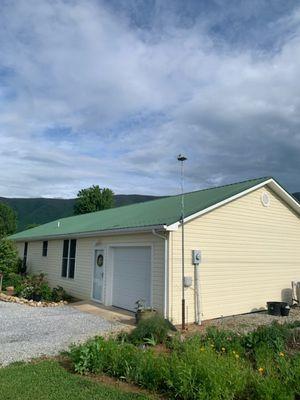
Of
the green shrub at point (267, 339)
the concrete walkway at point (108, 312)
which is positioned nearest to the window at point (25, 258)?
the concrete walkway at point (108, 312)

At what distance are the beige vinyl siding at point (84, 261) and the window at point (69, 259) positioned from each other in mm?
280

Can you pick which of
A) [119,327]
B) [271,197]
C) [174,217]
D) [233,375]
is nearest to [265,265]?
[271,197]

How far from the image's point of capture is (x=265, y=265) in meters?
14.1

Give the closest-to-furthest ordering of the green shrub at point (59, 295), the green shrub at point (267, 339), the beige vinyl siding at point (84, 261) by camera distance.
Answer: the green shrub at point (267, 339), the beige vinyl siding at point (84, 261), the green shrub at point (59, 295)

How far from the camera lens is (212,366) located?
5.02 metres

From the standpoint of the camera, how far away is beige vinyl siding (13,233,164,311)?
1123cm

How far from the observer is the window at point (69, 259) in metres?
16.8

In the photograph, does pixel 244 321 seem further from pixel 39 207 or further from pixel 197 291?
pixel 39 207

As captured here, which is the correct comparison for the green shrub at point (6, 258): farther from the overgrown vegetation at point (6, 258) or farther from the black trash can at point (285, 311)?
the black trash can at point (285, 311)

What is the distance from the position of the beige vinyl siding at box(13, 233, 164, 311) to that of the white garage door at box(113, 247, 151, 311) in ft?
1.10

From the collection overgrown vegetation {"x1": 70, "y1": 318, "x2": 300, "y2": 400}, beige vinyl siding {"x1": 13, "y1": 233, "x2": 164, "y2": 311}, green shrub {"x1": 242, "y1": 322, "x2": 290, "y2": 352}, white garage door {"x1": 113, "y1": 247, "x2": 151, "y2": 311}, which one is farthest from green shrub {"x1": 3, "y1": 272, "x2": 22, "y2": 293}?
green shrub {"x1": 242, "y1": 322, "x2": 290, "y2": 352}

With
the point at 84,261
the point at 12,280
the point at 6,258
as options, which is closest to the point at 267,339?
the point at 84,261

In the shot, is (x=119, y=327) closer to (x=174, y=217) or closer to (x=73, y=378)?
(x=174, y=217)

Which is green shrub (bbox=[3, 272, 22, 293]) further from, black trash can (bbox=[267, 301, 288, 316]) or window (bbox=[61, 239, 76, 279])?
black trash can (bbox=[267, 301, 288, 316])
